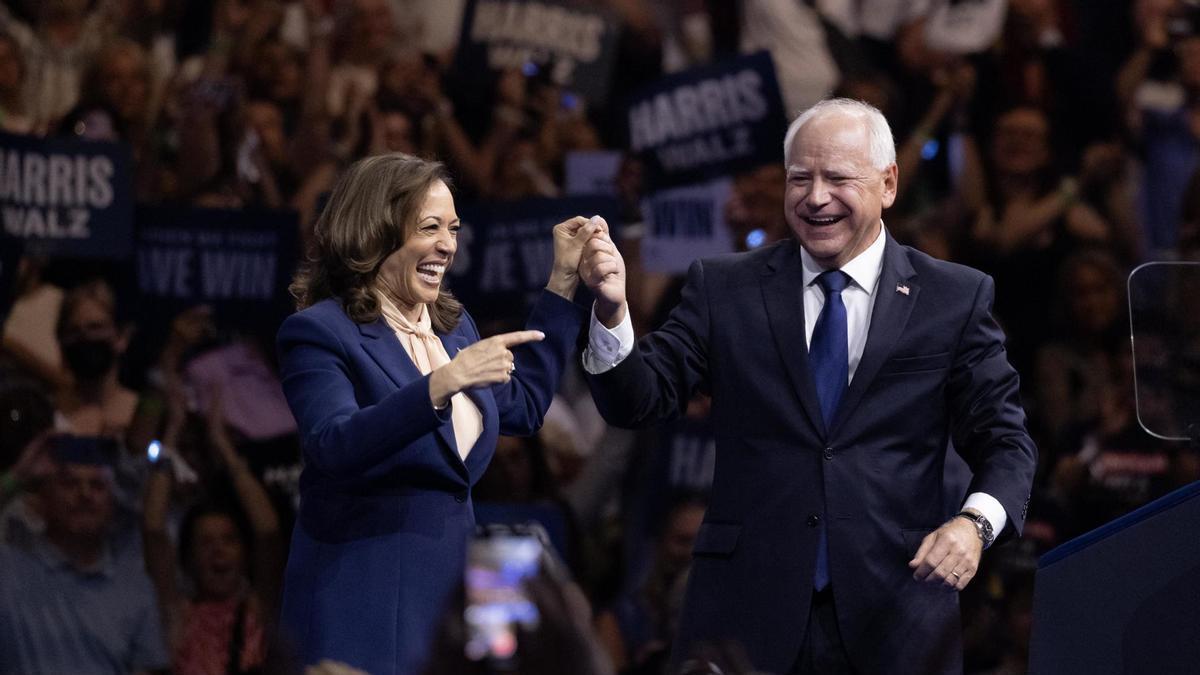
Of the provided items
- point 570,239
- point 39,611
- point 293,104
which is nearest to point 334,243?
point 570,239

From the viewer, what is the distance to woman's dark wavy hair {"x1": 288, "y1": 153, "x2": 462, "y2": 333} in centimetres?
294

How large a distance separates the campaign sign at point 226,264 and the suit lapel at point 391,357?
3.18 meters

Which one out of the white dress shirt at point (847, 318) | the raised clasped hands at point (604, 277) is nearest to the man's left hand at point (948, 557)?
the white dress shirt at point (847, 318)

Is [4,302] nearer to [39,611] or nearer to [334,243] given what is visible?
[39,611]

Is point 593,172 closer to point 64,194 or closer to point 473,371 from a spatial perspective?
point 64,194

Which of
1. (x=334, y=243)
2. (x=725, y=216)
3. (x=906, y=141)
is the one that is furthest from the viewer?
(x=906, y=141)

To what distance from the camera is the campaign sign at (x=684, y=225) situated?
6449 mm

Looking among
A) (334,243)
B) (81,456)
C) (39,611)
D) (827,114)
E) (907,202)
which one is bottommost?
(39,611)

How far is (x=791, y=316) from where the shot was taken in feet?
10.1

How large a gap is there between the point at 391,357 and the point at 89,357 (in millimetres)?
3225

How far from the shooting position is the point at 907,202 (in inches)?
270

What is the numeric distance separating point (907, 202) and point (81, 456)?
329cm

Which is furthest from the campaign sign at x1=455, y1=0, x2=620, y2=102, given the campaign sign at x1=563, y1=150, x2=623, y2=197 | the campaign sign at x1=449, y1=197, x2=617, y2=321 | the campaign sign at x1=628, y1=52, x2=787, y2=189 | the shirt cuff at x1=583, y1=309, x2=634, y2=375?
the shirt cuff at x1=583, y1=309, x2=634, y2=375

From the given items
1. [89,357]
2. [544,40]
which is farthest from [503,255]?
[89,357]
